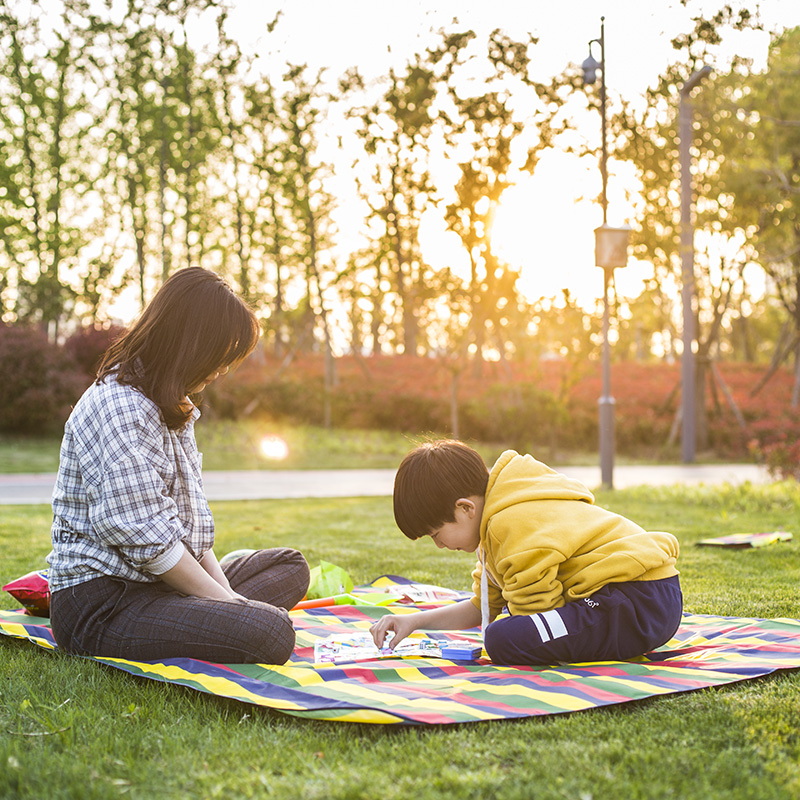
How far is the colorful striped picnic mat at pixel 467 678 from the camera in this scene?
2.26 m

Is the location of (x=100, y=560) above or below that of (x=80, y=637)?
above

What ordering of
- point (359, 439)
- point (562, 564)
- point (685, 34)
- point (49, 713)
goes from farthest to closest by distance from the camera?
point (359, 439), point (685, 34), point (562, 564), point (49, 713)

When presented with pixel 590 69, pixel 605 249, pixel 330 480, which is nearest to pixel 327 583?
pixel 605 249

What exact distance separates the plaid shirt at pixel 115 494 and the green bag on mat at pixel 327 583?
1.49 meters

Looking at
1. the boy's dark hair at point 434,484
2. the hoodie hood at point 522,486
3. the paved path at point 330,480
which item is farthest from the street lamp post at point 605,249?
the boy's dark hair at point 434,484

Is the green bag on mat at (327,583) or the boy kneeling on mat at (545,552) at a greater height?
the boy kneeling on mat at (545,552)

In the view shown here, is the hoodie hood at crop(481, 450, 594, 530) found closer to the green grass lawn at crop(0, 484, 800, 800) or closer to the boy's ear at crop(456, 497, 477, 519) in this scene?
the boy's ear at crop(456, 497, 477, 519)

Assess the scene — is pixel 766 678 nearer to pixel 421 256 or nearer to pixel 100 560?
pixel 100 560

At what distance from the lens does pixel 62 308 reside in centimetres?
1997

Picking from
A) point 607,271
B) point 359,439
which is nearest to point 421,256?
point 359,439

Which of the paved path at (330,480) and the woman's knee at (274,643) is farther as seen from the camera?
the paved path at (330,480)

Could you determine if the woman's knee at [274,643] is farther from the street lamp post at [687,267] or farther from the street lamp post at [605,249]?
the street lamp post at [687,267]

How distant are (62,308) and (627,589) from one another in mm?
19564

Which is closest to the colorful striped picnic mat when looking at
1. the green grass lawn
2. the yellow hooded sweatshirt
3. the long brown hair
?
the green grass lawn
